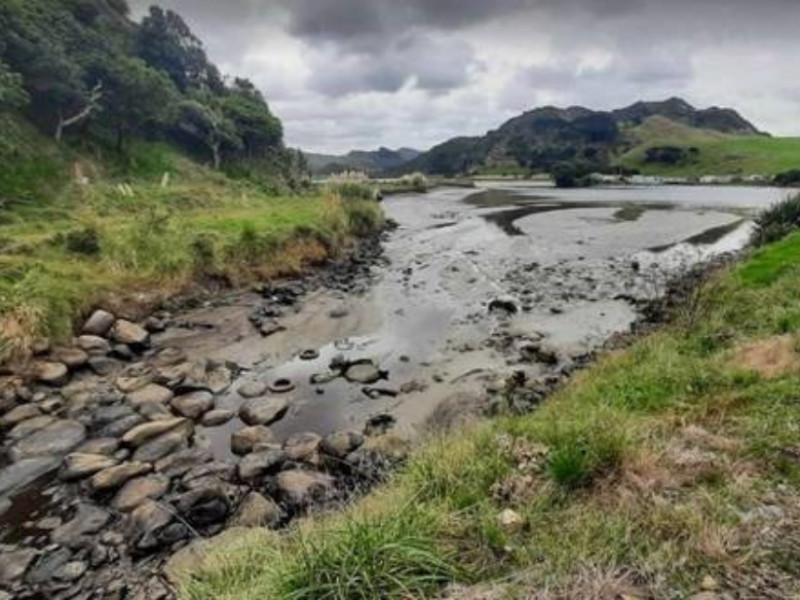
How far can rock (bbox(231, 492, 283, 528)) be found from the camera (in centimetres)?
948

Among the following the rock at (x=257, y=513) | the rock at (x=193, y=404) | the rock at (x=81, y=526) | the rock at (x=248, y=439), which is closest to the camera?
the rock at (x=81, y=526)

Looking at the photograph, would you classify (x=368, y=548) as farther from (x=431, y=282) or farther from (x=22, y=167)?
(x=22, y=167)

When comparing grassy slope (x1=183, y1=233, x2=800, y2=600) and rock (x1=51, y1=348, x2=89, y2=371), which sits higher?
grassy slope (x1=183, y1=233, x2=800, y2=600)

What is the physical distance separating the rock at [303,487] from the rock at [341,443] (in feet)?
2.90

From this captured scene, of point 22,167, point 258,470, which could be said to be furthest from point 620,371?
point 22,167

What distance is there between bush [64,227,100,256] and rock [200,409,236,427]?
11.2 metres

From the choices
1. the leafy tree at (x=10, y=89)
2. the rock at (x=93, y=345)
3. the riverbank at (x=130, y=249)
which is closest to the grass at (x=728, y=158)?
the riverbank at (x=130, y=249)

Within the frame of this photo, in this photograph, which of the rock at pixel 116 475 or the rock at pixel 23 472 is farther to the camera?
the rock at pixel 23 472

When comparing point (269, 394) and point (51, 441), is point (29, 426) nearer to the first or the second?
point (51, 441)

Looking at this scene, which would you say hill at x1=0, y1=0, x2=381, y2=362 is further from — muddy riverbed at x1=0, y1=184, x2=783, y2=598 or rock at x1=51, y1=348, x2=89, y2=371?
muddy riverbed at x1=0, y1=184, x2=783, y2=598

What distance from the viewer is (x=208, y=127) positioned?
6231 centimetres

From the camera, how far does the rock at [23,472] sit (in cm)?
1107

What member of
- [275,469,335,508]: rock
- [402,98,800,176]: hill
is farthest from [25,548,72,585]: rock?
[402,98,800,176]: hill

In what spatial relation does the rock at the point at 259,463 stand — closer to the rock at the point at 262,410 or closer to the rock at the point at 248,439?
the rock at the point at 248,439
